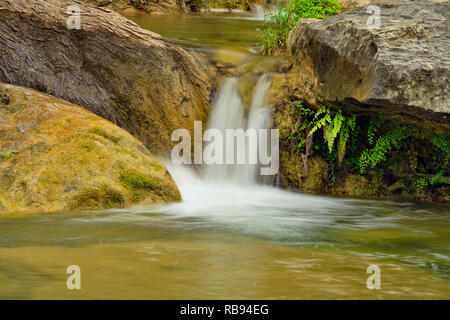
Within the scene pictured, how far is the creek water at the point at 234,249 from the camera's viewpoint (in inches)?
139

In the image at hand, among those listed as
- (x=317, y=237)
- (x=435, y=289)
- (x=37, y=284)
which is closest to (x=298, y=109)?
(x=317, y=237)

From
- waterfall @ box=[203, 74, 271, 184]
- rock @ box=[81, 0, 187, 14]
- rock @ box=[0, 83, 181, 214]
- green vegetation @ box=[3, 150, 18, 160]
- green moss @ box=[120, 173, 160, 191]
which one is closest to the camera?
rock @ box=[0, 83, 181, 214]

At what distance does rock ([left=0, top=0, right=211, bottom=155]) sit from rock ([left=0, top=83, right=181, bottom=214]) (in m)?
0.90

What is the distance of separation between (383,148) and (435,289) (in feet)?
15.7

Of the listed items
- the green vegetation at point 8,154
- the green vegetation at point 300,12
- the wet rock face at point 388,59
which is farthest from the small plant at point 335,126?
the green vegetation at point 8,154

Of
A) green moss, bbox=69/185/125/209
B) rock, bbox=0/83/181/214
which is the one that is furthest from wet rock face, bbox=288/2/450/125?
green moss, bbox=69/185/125/209

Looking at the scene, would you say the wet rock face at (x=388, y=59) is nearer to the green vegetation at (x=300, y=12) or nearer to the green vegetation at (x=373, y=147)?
the green vegetation at (x=373, y=147)

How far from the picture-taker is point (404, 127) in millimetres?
8234

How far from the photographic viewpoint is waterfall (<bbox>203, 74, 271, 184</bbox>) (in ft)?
29.7

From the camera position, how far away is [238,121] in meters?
9.13

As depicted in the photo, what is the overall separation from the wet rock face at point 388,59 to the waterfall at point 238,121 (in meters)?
1.15

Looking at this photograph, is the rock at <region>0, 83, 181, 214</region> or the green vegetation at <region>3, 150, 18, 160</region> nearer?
the rock at <region>0, 83, 181, 214</region>

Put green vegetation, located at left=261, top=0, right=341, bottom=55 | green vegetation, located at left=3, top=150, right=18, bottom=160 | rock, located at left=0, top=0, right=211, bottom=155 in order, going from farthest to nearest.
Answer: green vegetation, located at left=261, top=0, right=341, bottom=55, rock, located at left=0, top=0, right=211, bottom=155, green vegetation, located at left=3, top=150, right=18, bottom=160

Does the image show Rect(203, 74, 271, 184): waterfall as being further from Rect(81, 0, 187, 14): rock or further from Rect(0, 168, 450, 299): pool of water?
Rect(81, 0, 187, 14): rock
